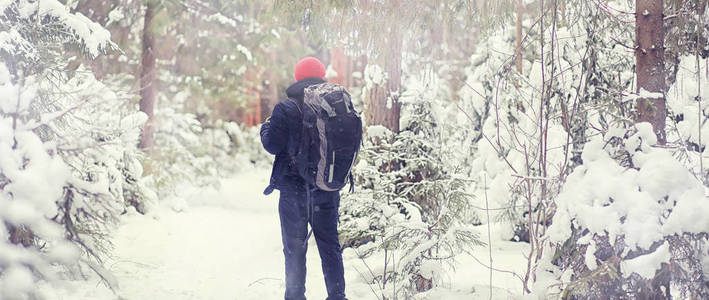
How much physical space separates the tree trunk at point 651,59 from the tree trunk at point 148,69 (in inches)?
287

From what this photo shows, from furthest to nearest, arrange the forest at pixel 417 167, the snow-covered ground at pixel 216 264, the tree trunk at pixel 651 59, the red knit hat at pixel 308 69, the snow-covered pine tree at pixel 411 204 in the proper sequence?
the snow-covered ground at pixel 216 264, the snow-covered pine tree at pixel 411 204, the red knit hat at pixel 308 69, the tree trunk at pixel 651 59, the forest at pixel 417 167

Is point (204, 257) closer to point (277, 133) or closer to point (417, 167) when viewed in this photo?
point (417, 167)

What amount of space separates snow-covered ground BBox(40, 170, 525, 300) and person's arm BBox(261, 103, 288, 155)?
1.46m

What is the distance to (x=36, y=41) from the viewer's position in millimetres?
4430

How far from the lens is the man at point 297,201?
420cm

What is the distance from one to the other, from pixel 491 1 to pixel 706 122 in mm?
2048

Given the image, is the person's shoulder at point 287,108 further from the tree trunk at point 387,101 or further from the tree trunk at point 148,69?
the tree trunk at point 148,69

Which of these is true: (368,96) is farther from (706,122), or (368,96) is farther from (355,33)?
(706,122)

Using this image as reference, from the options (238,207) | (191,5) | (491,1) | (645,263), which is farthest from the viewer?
(238,207)

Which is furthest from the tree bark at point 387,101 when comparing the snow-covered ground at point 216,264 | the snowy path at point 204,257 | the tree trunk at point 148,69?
the tree trunk at point 148,69

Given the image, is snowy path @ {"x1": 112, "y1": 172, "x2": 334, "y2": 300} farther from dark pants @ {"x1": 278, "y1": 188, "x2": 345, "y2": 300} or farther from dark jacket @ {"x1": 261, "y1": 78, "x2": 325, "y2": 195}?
dark jacket @ {"x1": 261, "y1": 78, "x2": 325, "y2": 195}

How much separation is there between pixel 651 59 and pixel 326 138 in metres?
2.45

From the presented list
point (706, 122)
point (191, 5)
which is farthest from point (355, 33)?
point (191, 5)

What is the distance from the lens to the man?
4.20 metres
